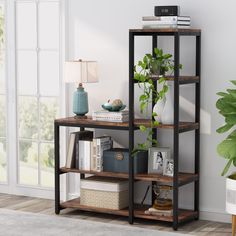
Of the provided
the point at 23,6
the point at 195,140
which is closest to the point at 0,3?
the point at 23,6

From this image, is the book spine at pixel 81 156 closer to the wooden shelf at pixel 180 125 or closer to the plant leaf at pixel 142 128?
the wooden shelf at pixel 180 125

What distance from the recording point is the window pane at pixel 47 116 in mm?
6301

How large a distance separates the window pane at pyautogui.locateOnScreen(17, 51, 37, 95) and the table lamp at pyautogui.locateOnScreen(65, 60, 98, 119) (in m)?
0.69

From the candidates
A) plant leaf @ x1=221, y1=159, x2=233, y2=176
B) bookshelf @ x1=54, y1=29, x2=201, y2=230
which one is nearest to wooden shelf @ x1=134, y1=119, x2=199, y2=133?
bookshelf @ x1=54, y1=29, x2=201, y2=230

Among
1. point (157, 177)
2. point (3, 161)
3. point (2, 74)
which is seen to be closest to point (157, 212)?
point (157, 177)

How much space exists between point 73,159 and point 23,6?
5.15 feet

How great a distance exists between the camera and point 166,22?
17.4ft

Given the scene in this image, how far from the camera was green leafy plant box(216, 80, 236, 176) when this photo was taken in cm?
494

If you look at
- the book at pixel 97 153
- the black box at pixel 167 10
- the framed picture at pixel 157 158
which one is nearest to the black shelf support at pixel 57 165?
the book at pixel 97 153

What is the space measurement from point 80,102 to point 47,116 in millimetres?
651

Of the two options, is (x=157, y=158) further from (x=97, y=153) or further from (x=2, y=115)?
(x=2, y=115)

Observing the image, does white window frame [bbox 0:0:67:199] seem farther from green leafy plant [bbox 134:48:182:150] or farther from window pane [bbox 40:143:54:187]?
green leafy plant [bbox 134:48:182:150]

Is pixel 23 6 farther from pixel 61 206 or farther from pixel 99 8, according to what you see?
pixel 61 206

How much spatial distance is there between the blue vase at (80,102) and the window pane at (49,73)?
48 centimetres
